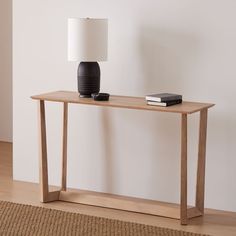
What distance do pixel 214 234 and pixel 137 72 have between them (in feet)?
4.05

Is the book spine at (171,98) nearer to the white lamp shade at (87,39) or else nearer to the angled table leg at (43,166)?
the white lamp shade at (87,39)

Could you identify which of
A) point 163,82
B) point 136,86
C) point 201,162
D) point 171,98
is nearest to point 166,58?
point 163,82

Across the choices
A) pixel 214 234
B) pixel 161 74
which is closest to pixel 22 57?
pixel 161 74

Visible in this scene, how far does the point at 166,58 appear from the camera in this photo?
15.5ft

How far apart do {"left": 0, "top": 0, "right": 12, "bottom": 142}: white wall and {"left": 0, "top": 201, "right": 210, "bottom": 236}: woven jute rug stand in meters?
2.36

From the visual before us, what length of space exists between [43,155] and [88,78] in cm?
60

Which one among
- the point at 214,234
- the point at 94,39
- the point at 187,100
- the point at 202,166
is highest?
the point at 94,39

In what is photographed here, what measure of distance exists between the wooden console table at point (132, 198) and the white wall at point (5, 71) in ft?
6.38

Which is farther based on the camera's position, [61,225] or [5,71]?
[5,71]

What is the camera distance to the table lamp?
453 cm

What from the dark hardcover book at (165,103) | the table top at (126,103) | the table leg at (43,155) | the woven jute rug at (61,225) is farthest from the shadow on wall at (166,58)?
the woven jute rug at (61,225)

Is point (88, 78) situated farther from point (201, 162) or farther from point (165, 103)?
point (201, 162)

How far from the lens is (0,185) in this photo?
5156 millimetres

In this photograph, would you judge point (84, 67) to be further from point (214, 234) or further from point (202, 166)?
point (214, 234)
